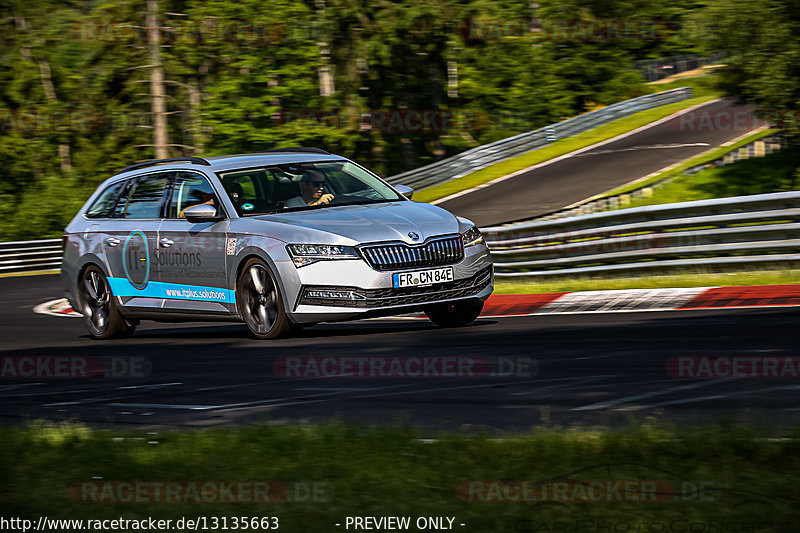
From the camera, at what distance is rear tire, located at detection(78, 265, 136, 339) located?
1259cm

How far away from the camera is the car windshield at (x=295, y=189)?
11.2m

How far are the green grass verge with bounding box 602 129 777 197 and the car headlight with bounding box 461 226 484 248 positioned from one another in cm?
1892

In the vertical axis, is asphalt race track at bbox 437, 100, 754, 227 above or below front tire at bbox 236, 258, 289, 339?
below

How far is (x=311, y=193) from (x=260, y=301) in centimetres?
126

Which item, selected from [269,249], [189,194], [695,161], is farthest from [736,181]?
[269,249]

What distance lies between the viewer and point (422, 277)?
410 inches

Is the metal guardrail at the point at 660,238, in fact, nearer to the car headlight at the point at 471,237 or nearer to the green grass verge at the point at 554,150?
the car headlight at the point at 471,237

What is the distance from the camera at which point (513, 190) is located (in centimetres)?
3475

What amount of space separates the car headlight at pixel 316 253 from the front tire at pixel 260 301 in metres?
0.33

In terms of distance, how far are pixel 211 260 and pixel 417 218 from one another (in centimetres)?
197

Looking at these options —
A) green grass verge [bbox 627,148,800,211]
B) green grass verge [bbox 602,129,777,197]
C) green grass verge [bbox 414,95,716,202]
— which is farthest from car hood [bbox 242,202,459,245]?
green grass verge [bbox 414,95,716,202]

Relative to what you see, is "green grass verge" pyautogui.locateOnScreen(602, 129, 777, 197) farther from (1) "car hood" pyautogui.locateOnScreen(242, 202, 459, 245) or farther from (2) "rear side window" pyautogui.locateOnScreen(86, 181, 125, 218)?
(1) "car hood" pyautogui.locateOnScreen(242, 202, 459, 245)

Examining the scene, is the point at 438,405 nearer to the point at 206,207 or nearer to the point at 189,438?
the point at 189,438

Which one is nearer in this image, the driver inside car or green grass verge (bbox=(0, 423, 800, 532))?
green grass verge (bbox=(0, 423, 800, 532))
